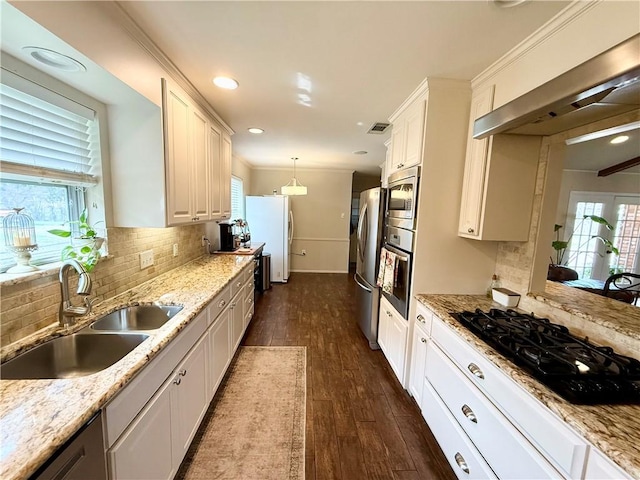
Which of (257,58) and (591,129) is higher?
(257,58)

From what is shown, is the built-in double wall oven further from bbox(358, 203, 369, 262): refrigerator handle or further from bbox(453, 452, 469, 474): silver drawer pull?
bbox(453, 452, 469, 474): silver drawer pull

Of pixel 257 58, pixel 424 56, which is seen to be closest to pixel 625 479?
pixel 424 56

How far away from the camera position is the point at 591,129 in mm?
1348

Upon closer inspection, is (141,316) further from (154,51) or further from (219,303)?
(154,51)

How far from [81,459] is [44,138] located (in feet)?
4.71

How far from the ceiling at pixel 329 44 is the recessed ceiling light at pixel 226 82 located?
56mm

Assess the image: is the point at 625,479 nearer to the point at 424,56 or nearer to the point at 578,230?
the point at 578,230

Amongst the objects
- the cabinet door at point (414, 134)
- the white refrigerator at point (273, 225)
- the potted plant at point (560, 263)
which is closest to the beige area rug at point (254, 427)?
the potted plant at point (560, 263)

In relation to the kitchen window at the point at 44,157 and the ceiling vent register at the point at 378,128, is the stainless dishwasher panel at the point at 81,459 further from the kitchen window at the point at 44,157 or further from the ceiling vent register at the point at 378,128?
the ceiling vent register at the point at 378,128

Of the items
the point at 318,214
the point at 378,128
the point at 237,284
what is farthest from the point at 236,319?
the point at 318,214

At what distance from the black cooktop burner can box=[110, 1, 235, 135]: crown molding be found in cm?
238

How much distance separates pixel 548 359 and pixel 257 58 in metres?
2.16

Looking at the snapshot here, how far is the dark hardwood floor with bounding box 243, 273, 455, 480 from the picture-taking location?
1.53 meters

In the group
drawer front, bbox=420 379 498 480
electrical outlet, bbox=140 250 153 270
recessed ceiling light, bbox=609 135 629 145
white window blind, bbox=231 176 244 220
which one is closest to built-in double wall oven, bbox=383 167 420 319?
drawer front, bbox=420 379 498 480
